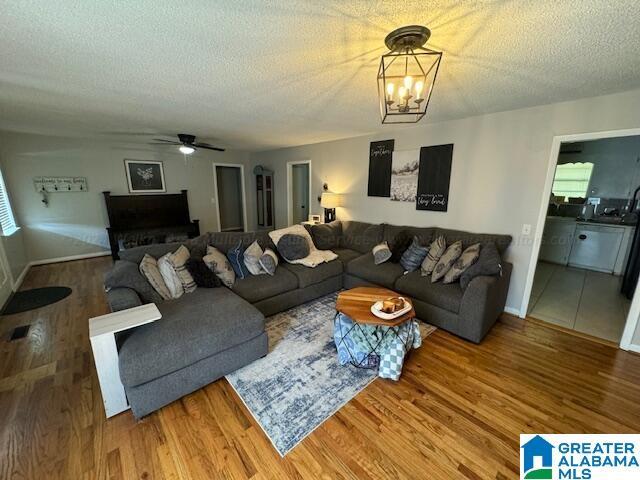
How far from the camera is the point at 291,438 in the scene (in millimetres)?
1513

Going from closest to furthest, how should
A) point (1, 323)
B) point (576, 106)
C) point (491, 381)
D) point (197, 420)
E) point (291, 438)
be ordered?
1. point (291, 438)
2. point (197, 420)
3. point (491, 381)
4. point (576, 106)
5. point (1, 323)

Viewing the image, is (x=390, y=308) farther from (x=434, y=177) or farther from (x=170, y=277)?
(x=434, y=177)

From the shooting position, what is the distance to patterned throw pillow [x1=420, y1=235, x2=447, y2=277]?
114 inches

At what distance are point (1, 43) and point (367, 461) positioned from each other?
311cm

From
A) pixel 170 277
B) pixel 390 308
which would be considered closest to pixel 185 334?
pixel 170 277

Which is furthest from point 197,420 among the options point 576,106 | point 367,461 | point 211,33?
point 576,106

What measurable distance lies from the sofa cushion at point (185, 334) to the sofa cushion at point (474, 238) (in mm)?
2437

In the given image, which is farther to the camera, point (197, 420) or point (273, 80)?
point (273, 80)

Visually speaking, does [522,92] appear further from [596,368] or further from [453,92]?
[596,368]

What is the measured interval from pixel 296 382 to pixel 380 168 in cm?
324

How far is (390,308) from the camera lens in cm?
204

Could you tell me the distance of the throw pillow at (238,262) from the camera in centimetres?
281

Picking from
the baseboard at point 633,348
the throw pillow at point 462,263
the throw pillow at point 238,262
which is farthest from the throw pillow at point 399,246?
the baseboard at point 633,348

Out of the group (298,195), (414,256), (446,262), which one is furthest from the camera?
(298,195)
